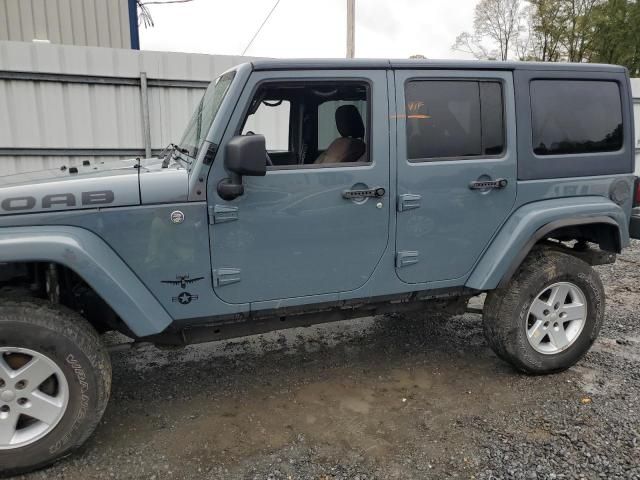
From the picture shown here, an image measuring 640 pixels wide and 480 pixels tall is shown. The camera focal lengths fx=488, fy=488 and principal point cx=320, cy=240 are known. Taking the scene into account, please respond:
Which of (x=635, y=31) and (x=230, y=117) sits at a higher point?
(x=635, y=31)

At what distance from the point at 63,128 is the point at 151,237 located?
543 centimetres

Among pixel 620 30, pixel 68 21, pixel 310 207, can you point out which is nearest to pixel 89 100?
pixel 68 21

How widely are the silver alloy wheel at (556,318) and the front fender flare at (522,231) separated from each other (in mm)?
406

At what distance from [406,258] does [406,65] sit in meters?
1.19

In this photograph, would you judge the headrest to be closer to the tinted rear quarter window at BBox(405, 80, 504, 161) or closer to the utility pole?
the tinted rear quarter window at BBox(405, 80, 504, 161)

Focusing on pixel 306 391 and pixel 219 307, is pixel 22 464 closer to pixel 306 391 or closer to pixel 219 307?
pixel 219 307

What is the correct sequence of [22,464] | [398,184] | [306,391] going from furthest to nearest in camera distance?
[306,391]
[398,184]
[22,464]

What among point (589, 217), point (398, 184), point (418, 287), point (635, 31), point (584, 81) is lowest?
point (418, 287)

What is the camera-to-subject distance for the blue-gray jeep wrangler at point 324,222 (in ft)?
8.08

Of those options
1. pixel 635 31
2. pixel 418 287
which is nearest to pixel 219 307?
pixel 418 287

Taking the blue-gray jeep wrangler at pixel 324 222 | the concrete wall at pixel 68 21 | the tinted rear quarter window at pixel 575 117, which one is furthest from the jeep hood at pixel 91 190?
the concrete wall at pixel 68 21

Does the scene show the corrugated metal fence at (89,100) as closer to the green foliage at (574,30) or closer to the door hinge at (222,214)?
the door hinge at (222,214)

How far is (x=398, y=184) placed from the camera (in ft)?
9.73

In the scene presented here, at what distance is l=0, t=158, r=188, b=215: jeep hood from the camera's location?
240 centimetres
